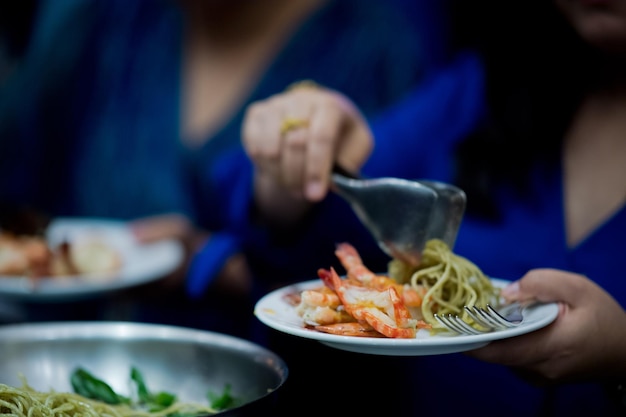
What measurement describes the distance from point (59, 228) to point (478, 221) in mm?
1659

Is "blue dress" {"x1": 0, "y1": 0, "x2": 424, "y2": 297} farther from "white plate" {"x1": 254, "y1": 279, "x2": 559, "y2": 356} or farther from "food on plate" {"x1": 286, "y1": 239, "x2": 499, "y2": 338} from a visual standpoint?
"white plate" {"x1": 254, "y1": 279, "x2": 559, "y2": 356}

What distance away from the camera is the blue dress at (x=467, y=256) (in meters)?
1.24

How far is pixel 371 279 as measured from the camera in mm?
996

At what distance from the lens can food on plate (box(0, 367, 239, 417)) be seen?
33.3 inches

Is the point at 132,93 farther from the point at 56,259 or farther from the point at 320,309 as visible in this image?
the point at 320,309

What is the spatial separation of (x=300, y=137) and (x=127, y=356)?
46cm

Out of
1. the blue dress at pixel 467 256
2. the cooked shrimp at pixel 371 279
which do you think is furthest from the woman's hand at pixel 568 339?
the blue dress at pixel 467 256

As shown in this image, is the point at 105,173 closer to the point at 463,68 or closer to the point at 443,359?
the point at 463,68

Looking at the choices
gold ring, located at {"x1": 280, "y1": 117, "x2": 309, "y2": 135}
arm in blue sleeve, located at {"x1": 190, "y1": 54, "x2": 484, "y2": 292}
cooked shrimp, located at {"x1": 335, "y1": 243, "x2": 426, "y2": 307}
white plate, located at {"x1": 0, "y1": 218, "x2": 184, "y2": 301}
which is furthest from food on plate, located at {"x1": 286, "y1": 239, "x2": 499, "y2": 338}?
white plate, located at {"x1": 0, "y1": 218, "x2": 184, "y2": 301}

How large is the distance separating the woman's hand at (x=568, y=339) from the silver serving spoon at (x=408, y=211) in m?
0.15

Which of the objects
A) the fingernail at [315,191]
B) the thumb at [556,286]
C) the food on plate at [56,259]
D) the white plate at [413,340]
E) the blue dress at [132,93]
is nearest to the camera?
the white plate at [413,340]

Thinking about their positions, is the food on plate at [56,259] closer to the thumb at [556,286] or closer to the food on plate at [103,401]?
the food on plate at [103,401]

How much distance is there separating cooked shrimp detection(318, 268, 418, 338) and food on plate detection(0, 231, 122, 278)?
1316 millimetres

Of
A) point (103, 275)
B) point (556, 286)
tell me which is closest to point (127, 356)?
point (556, 286)
